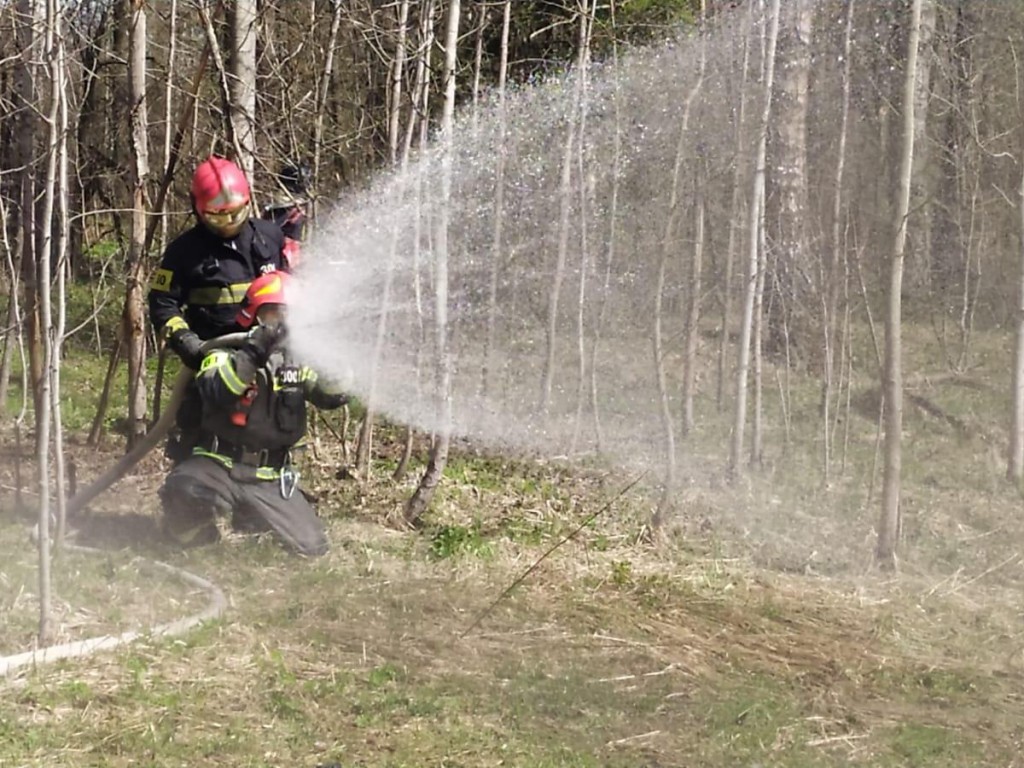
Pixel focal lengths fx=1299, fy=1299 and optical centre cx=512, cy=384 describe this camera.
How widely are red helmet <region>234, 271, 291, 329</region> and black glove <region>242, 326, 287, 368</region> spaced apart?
115mm

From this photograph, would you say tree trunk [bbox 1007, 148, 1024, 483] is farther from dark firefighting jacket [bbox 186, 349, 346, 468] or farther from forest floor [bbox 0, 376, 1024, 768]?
dark firefighting jacket [bbox 186, 349, 346, 468]

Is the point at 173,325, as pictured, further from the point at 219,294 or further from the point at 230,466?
the point at 230,466

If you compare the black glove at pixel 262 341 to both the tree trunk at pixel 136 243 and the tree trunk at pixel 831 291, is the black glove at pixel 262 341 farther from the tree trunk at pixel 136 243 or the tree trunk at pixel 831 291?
the tree trunk at pixel 831 291

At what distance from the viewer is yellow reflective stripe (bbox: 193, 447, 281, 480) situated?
6.27 metres

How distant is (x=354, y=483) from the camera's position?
307 inches

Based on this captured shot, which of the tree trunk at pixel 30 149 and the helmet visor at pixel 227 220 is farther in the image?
the helmet visor at pixel 227 220

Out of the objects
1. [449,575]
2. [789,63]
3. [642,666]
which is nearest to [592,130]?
[789,63]

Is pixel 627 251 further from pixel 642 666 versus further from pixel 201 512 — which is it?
pixel 642 666

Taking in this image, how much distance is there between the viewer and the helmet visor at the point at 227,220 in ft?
20.0

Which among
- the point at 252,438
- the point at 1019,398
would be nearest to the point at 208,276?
the point at 252,438

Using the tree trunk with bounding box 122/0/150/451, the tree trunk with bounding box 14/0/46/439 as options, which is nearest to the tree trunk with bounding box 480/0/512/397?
the tree trunk with bounding box 122/0/150/451

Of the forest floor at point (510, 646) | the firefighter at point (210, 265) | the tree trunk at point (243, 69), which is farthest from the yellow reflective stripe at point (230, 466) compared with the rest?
the tree trunk at point (243, 69)

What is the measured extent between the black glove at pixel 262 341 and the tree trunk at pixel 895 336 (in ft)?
10.3

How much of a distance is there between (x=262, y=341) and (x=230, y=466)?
679 mm
